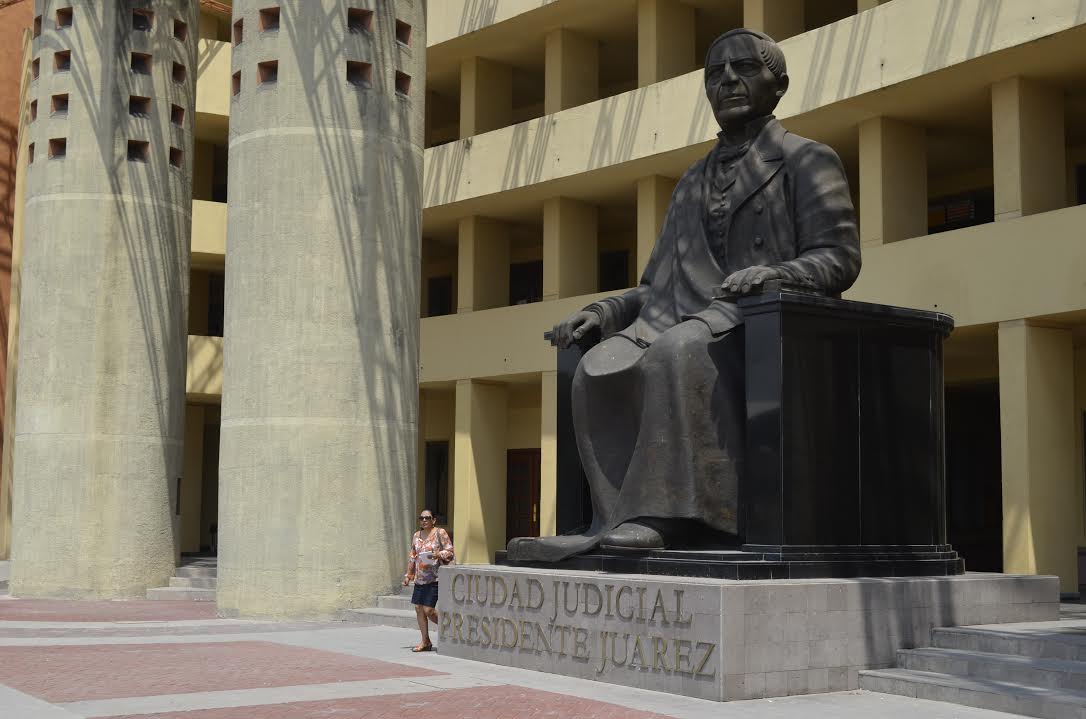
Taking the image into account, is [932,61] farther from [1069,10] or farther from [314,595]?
[314,595]

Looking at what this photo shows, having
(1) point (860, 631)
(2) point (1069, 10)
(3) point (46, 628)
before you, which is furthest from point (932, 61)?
(3) point (46, 628)

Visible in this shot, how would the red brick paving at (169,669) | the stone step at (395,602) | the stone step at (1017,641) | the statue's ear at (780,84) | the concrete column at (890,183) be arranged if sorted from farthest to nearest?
the concrete column at (890,183), the stone step at (395,602), the statue's ear at (780,84), the red brick paving at (169,669), the stone step at (1017,641)

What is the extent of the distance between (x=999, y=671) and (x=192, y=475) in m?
27.8

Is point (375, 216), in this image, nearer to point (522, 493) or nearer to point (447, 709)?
point (447, 709)

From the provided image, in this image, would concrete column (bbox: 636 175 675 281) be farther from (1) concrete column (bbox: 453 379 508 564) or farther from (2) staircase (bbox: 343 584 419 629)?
(2) staircase (bbox: 343 584 419 629)

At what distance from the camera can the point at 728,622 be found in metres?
8.95

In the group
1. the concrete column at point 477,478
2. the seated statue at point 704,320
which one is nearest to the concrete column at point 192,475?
the concrete column at point 477,478

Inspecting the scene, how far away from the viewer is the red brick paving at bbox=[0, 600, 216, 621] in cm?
1816

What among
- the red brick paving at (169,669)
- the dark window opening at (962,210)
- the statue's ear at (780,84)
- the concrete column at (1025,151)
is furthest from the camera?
the dark window opening at (962,210)

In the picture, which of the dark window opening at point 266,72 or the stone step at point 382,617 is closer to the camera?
the stone step at point 382,617

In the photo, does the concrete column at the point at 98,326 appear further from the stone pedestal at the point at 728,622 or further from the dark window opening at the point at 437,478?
the stone pedestal at the point at 728,622

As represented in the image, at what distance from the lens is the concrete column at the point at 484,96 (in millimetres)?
29359

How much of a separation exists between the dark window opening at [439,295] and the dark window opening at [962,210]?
1274cm

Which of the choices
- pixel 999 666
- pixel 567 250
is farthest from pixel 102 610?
pixel 999 666
